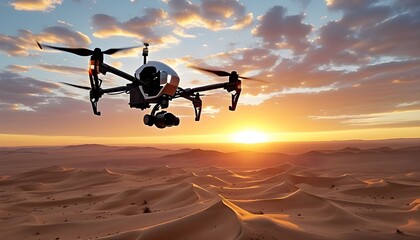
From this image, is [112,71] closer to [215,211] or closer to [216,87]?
[216,87]

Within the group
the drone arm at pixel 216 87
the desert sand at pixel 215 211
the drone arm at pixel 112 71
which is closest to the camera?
the drone arm at pixel 112 71

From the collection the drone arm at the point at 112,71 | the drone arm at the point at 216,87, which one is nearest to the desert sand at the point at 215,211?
the drone arm at the point at 216,87

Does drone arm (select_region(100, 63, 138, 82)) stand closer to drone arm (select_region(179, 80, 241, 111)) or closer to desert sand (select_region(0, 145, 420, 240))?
drone arm (select_region(179, 80, 241, 111))

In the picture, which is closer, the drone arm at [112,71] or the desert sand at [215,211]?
the drone arm at [112,71]

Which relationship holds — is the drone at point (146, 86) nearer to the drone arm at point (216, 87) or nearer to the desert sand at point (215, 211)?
the drone arm at point (216, 87)

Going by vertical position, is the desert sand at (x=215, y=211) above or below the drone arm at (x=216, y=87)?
below

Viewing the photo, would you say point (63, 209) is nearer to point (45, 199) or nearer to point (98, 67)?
point (45, 199)

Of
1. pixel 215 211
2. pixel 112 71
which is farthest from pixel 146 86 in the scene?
pixel 215 211

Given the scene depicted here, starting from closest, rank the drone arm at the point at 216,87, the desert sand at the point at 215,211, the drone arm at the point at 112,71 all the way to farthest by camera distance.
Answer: the drone arm at the point at 112,71 < the drone arm at the point at 216,87 < the desert sand at the point at 215,211

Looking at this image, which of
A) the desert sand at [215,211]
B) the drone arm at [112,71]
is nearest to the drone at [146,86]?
the drone arm at [112,71]

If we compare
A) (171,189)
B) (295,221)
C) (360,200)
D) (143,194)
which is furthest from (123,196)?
(360,200)

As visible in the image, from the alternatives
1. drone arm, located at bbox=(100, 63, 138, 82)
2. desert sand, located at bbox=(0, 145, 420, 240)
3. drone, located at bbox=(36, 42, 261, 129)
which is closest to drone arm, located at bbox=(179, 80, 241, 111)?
drone, located at bbox=(36, 42, 261, 129)
